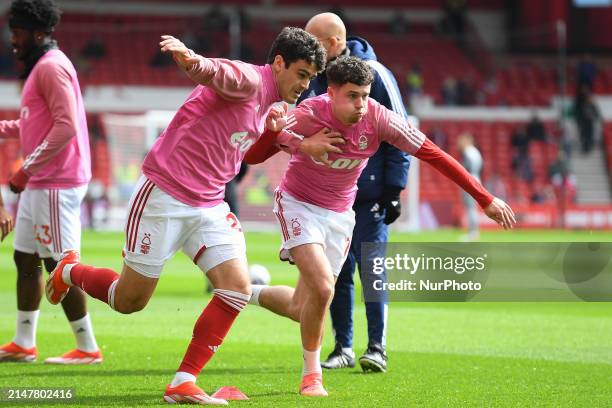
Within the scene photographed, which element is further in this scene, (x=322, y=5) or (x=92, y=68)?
(x=322, y=5)

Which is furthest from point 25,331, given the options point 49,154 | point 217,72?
point 217,72

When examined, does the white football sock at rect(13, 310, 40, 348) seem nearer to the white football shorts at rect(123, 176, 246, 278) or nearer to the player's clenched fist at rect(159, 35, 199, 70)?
the white football shorts at rect(123, 176, 246, 278)

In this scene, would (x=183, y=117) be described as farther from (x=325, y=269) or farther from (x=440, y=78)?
(x=440, y=78)

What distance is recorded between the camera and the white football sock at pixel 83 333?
8.02m

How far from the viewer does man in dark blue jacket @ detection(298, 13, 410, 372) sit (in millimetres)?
7902

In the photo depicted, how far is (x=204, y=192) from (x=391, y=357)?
2.74m

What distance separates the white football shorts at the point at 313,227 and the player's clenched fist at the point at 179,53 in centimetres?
157

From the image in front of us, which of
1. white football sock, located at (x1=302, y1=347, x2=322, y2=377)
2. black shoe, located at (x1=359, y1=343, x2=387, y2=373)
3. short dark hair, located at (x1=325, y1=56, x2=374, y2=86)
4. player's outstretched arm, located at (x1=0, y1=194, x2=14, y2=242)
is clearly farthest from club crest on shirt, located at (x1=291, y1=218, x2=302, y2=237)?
player's outstretched arm, located at (x1=0, y1=194, x2=14, y2=242)

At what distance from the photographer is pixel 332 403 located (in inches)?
250

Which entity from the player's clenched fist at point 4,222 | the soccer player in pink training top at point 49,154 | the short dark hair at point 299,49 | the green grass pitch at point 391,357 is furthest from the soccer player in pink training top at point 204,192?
the soccer player in pink training top at point 49,154

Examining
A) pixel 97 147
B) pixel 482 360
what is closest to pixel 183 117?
pixel 482 360

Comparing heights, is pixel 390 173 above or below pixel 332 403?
above

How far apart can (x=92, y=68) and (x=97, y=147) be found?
4.58 meters

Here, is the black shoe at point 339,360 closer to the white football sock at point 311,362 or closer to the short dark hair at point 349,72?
the white football sock at point 311,362
